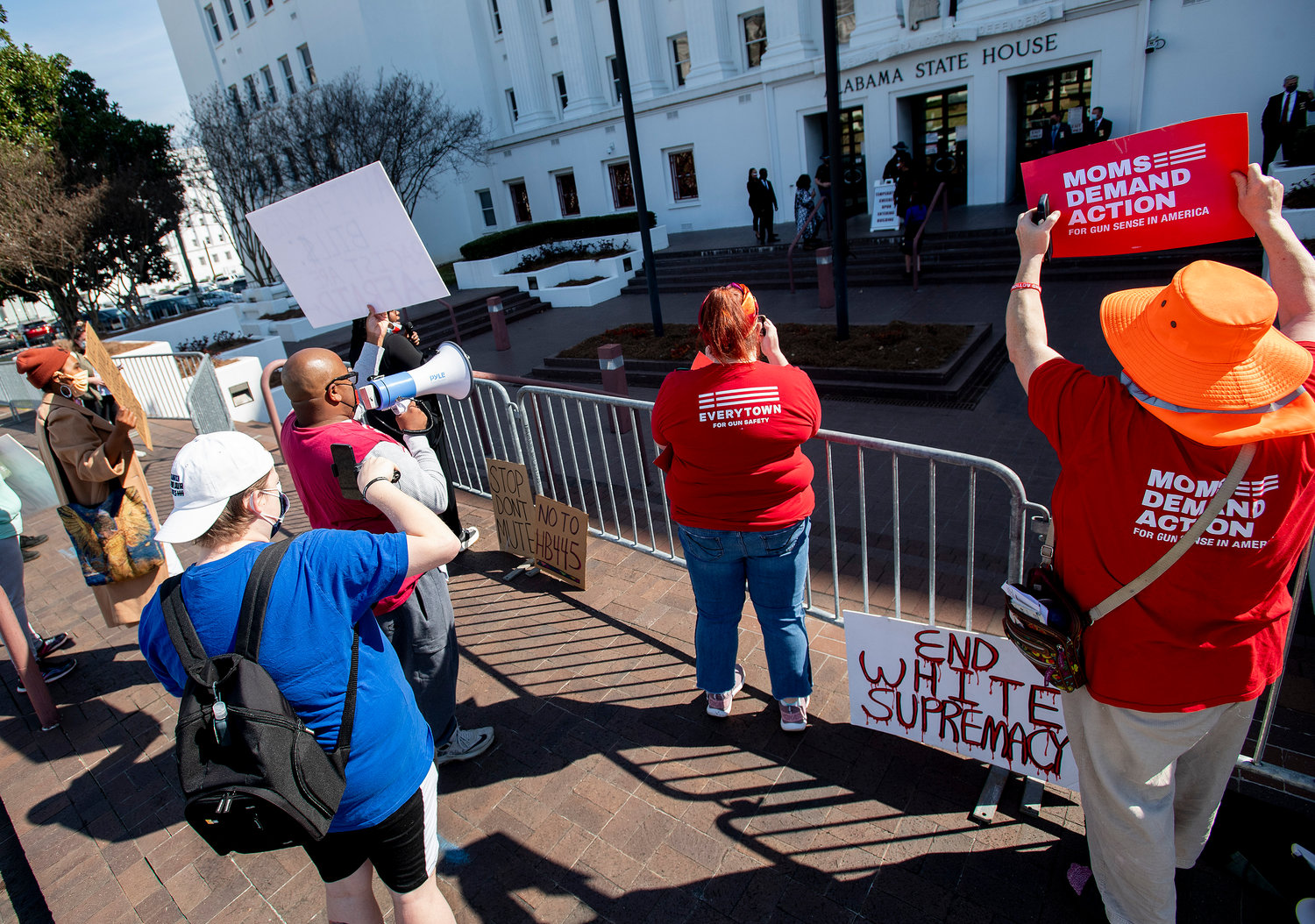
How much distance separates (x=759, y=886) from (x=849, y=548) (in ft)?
9.51

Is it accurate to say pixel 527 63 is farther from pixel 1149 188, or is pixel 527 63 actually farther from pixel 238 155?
pixel 1149 188

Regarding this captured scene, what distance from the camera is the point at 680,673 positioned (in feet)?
12.4

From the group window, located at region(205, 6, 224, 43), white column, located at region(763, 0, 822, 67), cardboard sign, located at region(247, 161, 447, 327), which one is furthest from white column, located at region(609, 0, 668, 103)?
cardboard sign, located at region(247, 161, 447, 327)

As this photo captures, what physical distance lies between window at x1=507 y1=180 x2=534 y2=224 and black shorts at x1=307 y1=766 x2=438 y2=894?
30.2 meters

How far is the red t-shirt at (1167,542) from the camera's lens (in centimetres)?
164

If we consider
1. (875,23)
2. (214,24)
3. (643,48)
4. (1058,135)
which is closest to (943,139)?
(875,23)

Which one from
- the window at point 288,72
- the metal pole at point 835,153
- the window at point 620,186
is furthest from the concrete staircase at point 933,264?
the window at point 288,72

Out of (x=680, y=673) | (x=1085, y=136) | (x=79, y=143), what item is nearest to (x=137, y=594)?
(x=680, y=673)

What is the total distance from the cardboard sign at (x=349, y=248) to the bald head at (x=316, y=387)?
2.33ft

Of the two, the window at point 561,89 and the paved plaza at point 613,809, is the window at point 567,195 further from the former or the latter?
the paved plaza at point 613,809

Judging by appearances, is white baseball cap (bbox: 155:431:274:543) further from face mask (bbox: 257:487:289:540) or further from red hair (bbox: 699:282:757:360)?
red hair (bbox: 699:282:757:360)

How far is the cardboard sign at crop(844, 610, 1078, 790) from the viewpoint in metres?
2.66

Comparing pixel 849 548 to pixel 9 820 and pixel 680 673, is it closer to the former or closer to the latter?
pixel 680 673

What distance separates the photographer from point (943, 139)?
740 inches
